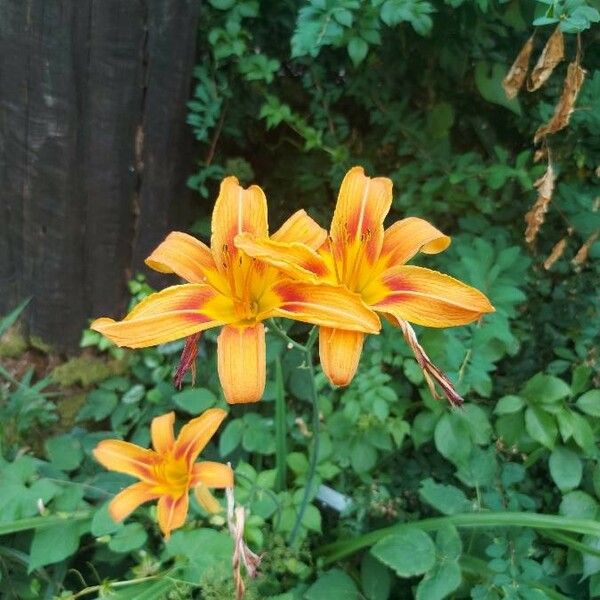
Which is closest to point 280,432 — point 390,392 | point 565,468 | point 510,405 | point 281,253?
point 390,392

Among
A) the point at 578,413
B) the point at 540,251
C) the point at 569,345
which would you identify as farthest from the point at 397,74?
the point at 578,413

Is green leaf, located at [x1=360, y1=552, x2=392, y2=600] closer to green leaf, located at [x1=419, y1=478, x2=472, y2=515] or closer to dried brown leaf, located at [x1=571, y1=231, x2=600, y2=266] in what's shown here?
green leaf, located at [x1=419, y1=478, x2=472, y2=515]

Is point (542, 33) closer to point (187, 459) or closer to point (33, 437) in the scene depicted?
point (187, 459)

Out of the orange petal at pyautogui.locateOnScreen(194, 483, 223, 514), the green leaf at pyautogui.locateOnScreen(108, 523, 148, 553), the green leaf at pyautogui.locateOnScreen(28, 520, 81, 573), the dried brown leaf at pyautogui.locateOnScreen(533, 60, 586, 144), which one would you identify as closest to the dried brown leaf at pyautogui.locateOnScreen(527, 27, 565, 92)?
the dried brown leaf at pyautogui.locateOnScreen(533, 60, 586, 144)

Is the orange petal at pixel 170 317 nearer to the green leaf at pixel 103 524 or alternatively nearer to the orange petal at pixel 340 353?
the orange petal at pixel 340 353

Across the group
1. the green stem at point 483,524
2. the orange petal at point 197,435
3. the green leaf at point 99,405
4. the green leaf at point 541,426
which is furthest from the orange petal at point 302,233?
the green leaf at point 99,405

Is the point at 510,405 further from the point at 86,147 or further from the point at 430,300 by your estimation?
the point at 86,147
